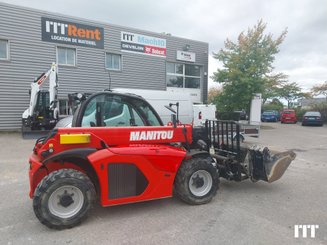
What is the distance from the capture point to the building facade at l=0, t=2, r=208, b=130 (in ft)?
47.1

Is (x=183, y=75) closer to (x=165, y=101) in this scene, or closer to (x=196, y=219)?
(x=165, y=101)

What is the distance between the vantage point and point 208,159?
5012 millimetres

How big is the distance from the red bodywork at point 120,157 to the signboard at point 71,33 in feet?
42.1

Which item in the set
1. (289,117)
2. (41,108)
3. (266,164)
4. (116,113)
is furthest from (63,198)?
(289,117)

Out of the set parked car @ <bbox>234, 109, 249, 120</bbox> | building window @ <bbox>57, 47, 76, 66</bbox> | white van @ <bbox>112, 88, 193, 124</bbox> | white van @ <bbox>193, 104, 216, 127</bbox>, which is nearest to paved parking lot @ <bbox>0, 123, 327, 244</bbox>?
white van @ <bbox>112, 88, 193, 124</bbox>

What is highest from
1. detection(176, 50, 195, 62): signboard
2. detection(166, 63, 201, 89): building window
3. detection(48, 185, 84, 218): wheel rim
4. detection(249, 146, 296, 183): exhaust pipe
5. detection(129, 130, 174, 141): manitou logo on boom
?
detection(176, 50, 195, 62): signboard

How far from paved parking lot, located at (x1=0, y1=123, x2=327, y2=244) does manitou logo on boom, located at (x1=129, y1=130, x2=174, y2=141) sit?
119 centimetres

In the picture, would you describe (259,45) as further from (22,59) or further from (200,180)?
(200,180)

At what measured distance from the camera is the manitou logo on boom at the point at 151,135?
4430 millimetres

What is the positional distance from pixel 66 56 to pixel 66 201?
13795mm

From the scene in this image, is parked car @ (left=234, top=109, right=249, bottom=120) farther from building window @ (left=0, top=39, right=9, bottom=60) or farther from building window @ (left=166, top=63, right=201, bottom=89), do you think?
building window @ (left=0, top=39, right=9, bottom=60)

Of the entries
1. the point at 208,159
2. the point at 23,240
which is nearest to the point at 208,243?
the point at 208,159

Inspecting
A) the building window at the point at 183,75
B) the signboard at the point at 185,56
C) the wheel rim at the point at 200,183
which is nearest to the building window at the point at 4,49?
the building window at the point at 183,75

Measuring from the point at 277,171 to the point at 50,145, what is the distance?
14.0 ft
